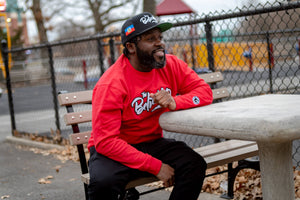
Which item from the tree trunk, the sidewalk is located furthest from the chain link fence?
the tree trunk

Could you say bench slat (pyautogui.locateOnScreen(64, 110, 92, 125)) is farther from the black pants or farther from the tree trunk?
the tree trunk

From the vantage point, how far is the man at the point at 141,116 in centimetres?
265

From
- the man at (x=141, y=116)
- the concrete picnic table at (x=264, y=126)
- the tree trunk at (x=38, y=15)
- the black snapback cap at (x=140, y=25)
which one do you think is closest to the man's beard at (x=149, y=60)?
the man at (x=141, y=116)

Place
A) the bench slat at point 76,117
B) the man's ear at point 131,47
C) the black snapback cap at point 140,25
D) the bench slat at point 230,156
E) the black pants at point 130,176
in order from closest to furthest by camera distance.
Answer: the black pants at point 130,176
the black snapback cap at point 140,25
the man's ear at point 131,47
the bench slat at point 230,156
the bench slat at point 76,117

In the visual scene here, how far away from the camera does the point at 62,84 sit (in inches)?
351

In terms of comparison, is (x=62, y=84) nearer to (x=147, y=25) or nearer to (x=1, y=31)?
(x=147, y=25)

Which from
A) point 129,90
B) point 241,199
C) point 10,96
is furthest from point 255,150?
point 10,96

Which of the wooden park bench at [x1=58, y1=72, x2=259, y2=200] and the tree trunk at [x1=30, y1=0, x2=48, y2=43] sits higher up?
the tree trunk at [x1=30, y1=0, x2=48, y2=43]

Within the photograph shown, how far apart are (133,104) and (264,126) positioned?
1088 millimetres

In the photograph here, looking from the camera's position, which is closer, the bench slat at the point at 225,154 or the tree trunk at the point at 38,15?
the bench slat at the point at 225,154

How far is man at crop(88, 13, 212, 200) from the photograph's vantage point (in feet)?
8.70

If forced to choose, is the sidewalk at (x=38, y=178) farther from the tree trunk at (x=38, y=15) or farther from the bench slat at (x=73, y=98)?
the tree trunk at (x=38, y=15)

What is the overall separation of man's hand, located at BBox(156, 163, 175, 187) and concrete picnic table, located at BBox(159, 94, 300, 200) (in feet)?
0.86

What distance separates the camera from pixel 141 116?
2887 mm
